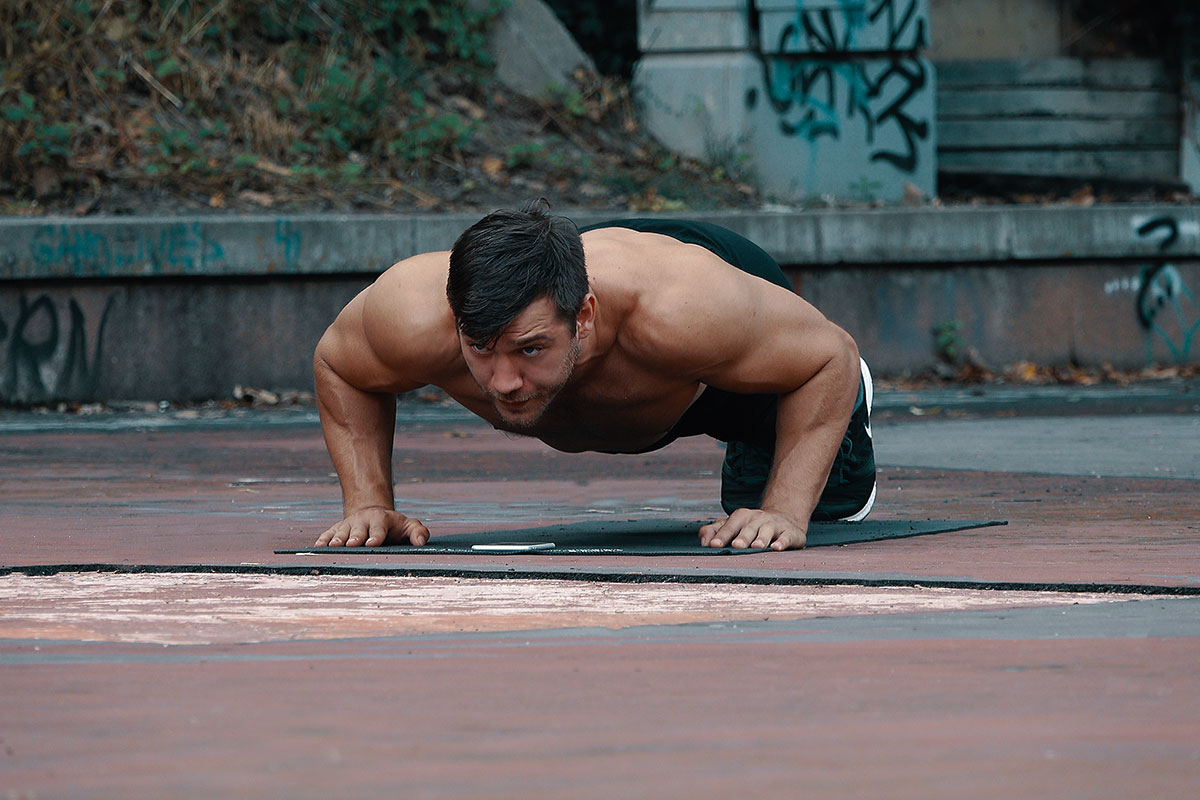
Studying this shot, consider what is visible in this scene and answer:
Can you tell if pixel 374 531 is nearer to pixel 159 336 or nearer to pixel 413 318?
pixel 413 318

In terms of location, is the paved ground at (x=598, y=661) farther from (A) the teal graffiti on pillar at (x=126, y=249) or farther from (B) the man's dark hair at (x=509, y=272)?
(A) the teal graffiti on pillar at (x=126, y=249)

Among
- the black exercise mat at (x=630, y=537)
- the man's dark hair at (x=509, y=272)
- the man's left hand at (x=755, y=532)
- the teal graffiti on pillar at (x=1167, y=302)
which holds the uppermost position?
the man's dark hair at (x=509, y=272)

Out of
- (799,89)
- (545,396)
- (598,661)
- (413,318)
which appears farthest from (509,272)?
(799,89)

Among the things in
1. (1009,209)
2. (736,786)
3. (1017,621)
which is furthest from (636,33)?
(736,786)

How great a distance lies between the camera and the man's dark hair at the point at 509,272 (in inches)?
147

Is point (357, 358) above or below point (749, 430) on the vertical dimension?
above

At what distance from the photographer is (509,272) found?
375 cm

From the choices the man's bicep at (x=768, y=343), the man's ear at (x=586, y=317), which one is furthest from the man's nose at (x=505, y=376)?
the man's bicep at (x=768, y=343)

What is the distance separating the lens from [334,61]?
11844 millimetres

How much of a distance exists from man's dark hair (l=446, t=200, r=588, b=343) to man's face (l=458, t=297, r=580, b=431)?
0.08ft

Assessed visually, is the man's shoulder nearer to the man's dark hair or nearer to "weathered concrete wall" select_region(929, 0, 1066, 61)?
the man's dark hair

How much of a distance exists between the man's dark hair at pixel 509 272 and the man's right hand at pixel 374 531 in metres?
0.66

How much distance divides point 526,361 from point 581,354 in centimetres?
25

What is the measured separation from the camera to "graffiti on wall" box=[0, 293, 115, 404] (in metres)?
9.62
